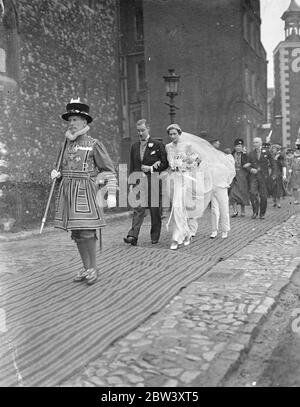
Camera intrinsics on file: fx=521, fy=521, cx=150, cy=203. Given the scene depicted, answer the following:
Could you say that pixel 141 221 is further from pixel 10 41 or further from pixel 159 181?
pixel 10 41

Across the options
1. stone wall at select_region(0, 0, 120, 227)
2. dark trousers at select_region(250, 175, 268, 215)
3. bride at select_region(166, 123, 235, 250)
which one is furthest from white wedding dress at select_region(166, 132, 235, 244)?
stone wall at select_region(0, 0, 120, 227)

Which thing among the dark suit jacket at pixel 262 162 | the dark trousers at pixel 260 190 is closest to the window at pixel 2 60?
the dark suit jacket at pixel 262 162

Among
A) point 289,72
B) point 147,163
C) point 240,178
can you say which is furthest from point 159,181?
point 240,178

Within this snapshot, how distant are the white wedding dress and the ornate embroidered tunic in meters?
2.41

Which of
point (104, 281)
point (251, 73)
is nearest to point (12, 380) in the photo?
point (104, 281)

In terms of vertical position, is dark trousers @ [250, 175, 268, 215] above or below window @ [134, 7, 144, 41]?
below

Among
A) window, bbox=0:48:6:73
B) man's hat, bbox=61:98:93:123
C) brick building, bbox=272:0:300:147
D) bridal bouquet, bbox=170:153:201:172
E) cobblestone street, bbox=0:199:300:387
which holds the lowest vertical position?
cobblestone street, bbox=0:199:300:387

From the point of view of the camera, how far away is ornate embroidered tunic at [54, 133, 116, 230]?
5141mm

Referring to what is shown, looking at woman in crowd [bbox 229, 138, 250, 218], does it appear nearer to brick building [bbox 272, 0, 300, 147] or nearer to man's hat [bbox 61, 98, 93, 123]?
brick building [bbox 272, 0, 300, 147]

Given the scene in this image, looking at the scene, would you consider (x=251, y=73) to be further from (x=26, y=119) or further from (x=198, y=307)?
(x=198, y=307)

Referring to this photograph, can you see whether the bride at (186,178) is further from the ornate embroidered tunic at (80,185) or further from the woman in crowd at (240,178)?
the woman in crowd at (240,178)

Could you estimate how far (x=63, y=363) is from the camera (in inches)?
125

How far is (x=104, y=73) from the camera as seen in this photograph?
17.4 m

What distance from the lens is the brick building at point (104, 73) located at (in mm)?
12648
